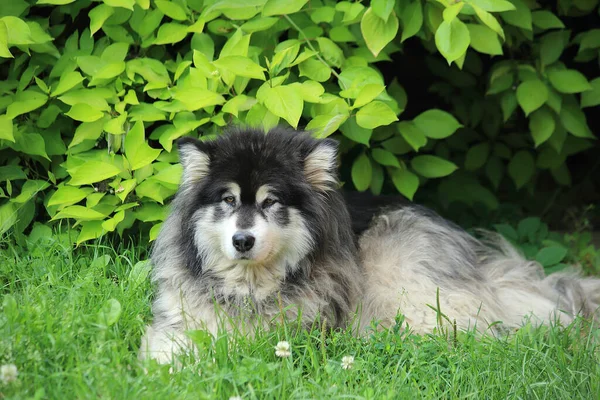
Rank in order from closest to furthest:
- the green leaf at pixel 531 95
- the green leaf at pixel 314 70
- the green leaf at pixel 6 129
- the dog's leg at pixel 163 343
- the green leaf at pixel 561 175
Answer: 1. the dog's leg at pixel 163 343
2. the green leaf at pixel 6 129
3. the green leaf at pixel 314 70
4. the green leaf at pixel 531 95
5. the green leaf at pixel 561 175

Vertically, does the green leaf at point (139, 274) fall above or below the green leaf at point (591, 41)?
below

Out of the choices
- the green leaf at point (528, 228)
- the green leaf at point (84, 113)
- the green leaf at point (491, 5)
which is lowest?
the green leaf at point (528, 228)

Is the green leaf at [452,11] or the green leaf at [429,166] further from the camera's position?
the green leaf at [429,166]

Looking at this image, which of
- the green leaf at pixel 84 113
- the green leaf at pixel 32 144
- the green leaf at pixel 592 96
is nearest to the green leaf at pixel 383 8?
the green leaf at pixel 84 113

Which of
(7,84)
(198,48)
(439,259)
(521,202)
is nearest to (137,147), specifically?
(198,48)

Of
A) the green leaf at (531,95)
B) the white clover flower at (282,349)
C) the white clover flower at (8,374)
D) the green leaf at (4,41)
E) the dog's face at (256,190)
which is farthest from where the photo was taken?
the green leaf at (531,95)

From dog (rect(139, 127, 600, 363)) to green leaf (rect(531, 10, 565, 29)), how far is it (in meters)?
1.49

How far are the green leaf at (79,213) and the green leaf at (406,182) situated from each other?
1.57 metres

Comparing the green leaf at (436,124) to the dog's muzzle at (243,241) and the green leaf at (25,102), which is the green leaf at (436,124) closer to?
the dog's muzzle at (243,241)

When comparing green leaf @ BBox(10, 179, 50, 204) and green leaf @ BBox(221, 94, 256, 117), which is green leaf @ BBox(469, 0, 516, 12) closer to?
green leaf @ BBox(221, 94, 256, 117)

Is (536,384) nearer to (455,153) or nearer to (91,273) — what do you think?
(91,273)

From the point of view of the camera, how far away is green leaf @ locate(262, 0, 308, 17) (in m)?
3.36

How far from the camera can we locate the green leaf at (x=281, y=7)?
11.0 ft

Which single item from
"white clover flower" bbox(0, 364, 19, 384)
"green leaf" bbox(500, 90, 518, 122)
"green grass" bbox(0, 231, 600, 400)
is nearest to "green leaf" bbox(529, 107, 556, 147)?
"green leaf" bbox(500, 90, 518, 122)
